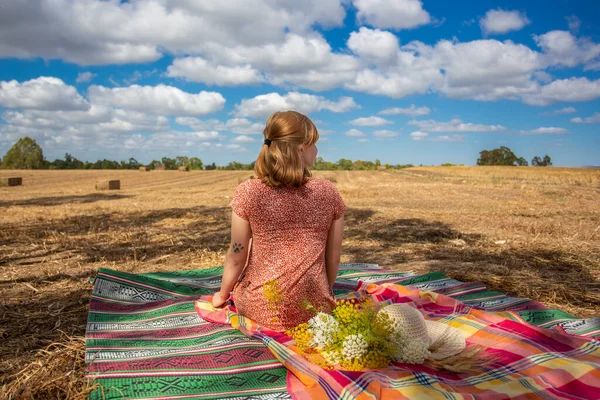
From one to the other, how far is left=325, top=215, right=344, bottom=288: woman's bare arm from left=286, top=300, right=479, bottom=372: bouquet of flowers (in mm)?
565

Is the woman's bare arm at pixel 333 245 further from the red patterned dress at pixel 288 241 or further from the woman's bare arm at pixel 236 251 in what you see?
the woman's bare arm at pixel 236 251

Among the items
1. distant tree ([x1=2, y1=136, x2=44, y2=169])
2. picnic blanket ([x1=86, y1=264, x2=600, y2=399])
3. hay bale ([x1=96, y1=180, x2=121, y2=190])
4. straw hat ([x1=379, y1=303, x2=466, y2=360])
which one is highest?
distant tree ([x1=2, y1=136, x2=44, y2=169])

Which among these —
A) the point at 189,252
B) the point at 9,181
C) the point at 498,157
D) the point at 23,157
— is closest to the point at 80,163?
the point at 23,157

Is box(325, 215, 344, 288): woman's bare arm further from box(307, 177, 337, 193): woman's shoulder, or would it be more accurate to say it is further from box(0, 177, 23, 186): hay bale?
box(0, 177, 23, 186): hay bale

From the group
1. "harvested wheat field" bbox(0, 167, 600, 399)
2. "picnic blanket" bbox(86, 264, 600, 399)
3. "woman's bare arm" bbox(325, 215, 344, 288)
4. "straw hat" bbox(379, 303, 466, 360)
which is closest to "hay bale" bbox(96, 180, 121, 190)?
"harvested wheat field" bbox(0, 167, 600, 399)

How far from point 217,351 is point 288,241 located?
35.2 inches

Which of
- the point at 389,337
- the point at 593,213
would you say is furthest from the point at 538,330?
the point at 593,213

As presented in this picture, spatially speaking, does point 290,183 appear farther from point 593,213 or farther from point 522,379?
point 593,213

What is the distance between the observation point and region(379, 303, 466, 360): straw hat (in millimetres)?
2762

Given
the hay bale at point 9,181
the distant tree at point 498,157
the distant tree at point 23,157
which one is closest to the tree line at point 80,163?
the distant tree at point 23,157

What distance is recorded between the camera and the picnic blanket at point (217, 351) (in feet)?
8.11

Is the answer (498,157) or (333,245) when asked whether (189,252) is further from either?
(498,157)

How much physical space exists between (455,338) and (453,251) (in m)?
3.97

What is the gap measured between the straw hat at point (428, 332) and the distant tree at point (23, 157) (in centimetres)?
5140
